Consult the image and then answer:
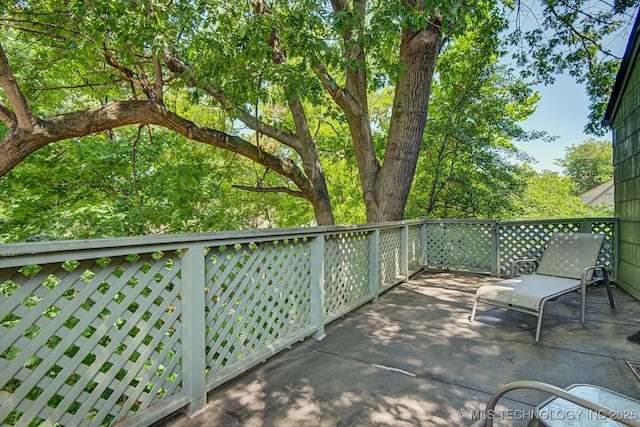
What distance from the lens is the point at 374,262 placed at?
433 cm

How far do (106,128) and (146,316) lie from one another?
3.56 meters

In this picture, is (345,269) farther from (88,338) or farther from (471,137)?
(471,137)

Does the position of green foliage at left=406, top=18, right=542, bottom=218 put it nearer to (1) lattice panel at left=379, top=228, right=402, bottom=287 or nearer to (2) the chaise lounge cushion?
(1) lattice panel at left=379, top=228, right=402, bottom=287

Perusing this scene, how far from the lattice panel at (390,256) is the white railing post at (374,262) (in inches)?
13.8

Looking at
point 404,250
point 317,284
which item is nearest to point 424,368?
point 317,284

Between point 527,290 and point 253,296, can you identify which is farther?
point 527,290

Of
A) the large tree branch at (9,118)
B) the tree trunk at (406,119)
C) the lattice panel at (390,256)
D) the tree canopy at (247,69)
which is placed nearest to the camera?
the large tree branch at (9,118)

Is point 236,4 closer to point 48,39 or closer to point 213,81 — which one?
point 213,81

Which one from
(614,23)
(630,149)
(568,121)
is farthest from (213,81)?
(568,121)

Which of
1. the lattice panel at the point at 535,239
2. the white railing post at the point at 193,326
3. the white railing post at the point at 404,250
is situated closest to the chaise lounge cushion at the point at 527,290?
the lattice panel at the point at 535,239

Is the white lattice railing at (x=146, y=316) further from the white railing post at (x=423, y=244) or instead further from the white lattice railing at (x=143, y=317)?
the white railing post at (x=423, y=244)

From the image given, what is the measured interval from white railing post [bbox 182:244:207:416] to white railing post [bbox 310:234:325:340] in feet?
4.30

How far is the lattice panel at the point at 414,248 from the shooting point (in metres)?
6.06

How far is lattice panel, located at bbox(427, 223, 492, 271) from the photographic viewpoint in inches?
245
